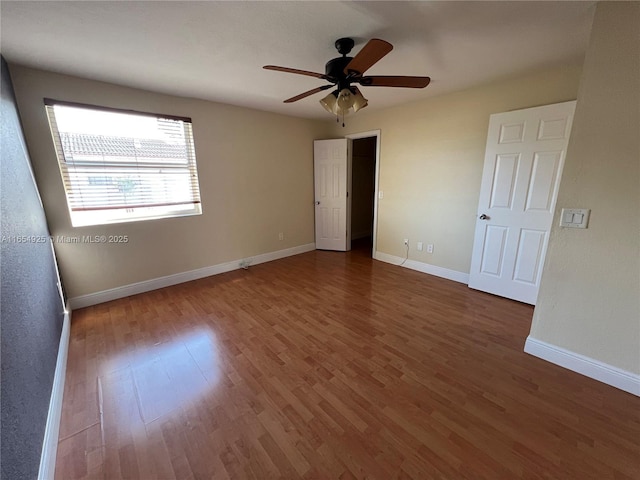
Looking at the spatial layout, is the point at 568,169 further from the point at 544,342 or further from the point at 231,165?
the point at 231,165

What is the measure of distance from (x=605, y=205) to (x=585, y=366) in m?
1.12

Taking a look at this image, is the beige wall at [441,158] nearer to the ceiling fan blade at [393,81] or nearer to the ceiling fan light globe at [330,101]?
the ceiling fan blade at [393,81]

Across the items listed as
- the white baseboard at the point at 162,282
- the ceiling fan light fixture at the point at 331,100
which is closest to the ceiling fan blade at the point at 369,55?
the ceiling fan light fixture at the point at 331,100

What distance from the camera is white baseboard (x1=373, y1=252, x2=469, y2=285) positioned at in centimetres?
336

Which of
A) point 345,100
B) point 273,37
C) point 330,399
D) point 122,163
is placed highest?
point 273,37

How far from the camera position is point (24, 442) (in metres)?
1.00

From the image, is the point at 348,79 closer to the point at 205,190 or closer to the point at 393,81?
the point at 393,81

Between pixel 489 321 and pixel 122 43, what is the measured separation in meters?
3.87

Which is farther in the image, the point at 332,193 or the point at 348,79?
the point at 332,193

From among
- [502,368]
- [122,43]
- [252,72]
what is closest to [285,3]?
[252,72]

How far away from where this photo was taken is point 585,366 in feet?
5.86

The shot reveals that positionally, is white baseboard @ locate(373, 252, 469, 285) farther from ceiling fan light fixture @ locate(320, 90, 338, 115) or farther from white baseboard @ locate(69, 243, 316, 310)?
ceiling fan light fixture @ locate(320, 90, 338, 115)

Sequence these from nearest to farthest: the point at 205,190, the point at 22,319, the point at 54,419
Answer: the point at 22,319, the point at 54,419, the point at 205,190

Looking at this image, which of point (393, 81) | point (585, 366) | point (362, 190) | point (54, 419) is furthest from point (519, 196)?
point (54, 419)
